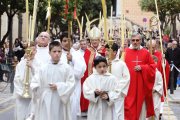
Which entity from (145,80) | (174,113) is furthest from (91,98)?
(174,113)

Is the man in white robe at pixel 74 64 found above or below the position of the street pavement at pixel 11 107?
above

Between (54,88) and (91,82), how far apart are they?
0.60 meters

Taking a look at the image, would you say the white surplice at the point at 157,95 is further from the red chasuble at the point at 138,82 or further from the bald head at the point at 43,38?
the bald head at the point at 43,38

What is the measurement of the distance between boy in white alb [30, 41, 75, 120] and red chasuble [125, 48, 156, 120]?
82.2 inches

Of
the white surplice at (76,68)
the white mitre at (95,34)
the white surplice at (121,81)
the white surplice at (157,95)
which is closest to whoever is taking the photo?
the white surplice at (121,81)

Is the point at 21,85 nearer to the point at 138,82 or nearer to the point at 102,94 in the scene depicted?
the point at 102,94

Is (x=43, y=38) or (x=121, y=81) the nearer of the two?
(x=121, y=81)

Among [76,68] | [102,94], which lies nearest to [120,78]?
[76,68]

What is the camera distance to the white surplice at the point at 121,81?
6.99m

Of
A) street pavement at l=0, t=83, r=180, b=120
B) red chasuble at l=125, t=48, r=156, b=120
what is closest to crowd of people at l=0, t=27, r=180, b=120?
red chasuble at l=125, t=48, r=156, b=120

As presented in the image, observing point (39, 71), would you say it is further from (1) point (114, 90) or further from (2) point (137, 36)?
(2) point (137, 36)

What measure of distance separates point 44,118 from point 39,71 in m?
0.72

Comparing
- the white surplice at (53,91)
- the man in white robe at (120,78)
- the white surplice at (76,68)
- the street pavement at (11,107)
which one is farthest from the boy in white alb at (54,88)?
the street pavement at (11,107)

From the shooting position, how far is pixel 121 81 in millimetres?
7004
